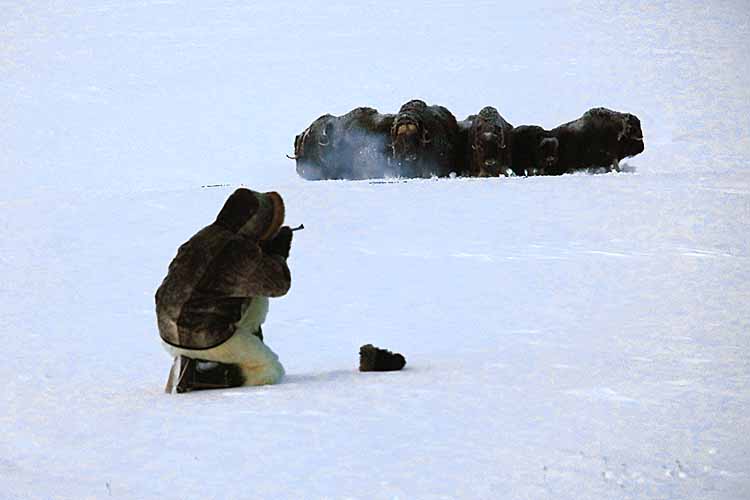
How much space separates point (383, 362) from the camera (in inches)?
262

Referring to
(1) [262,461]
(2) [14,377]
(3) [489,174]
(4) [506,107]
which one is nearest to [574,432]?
(1) [262,461]

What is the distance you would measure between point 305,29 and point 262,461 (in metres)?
24.4

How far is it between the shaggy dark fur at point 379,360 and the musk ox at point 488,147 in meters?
8.98

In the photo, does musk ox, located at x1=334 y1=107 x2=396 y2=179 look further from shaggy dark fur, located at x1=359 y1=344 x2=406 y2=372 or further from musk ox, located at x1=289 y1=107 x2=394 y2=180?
shaggy dark fur, located at x1=359 y1=344 x2=406 y2=372

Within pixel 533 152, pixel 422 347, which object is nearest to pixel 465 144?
pixel 533 152

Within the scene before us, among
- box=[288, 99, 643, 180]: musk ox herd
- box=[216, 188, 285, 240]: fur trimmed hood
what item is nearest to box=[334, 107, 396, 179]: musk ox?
box=[288, 99, 643, 180]: musk ox herd

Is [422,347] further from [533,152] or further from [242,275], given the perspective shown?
Answer: [533,152]

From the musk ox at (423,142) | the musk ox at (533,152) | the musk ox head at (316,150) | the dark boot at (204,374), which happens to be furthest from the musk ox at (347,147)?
the dark boot at (204,374)

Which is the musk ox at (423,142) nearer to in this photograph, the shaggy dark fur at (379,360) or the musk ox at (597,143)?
the musk ox at (597,143)

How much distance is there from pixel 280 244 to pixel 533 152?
32.0 ft

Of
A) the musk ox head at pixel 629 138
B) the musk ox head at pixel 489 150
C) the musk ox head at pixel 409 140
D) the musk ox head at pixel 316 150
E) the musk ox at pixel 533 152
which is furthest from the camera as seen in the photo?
the musk ox head at pixel 316 150

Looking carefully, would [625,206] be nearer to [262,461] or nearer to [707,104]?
[262,461]

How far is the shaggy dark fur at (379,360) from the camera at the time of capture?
6.62m

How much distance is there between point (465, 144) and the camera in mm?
15812
